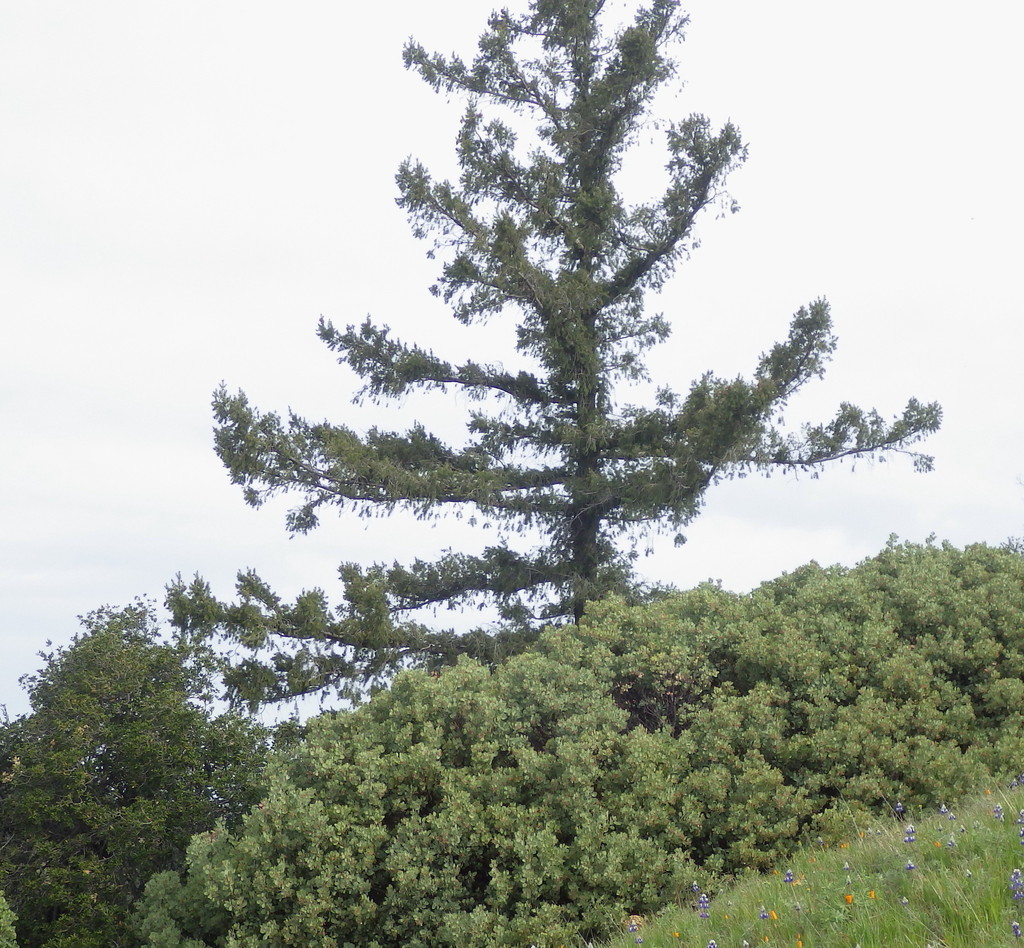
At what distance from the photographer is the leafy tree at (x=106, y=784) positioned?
35.8 ft

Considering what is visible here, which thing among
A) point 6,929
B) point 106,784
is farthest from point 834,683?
point 106,784

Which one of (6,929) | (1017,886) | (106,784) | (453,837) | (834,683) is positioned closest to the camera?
(1017,886)

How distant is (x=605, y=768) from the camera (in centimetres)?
821

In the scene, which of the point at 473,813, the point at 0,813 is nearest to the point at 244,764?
the point at 0,813

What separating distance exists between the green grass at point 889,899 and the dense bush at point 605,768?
0.95 meters

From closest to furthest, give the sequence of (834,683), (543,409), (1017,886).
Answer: (1017,886), (834,683), (543,409)

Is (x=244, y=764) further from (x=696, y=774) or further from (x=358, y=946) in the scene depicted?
Answer: (x=696, y=774)

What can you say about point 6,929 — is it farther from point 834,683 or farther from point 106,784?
point 834,683

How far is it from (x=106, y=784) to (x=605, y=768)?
6918 mm

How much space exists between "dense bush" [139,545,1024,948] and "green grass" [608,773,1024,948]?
0.95 m

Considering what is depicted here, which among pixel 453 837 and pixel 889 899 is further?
pixel 453 837

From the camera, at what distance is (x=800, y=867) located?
6.83 m

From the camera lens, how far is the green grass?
474cm

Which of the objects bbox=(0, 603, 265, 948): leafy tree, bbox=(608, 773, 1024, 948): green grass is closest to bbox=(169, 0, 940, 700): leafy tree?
bbox=(0, 603, 265, 948): leafy tree
